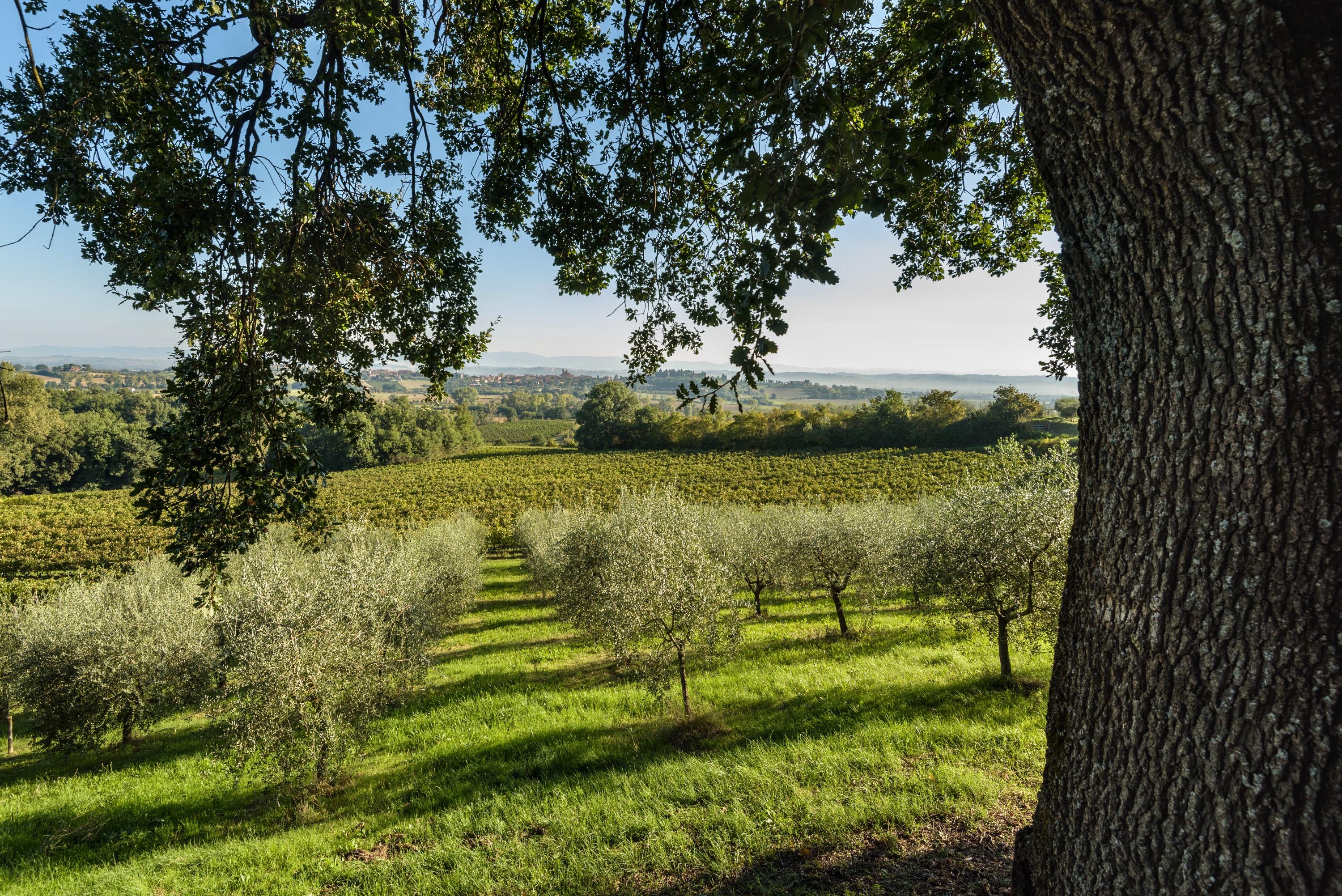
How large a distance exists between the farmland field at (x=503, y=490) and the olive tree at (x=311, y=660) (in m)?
18.0

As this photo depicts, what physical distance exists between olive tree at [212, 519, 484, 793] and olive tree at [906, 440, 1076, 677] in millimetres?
12607

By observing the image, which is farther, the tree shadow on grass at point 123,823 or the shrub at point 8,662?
the shrub at point 8,662

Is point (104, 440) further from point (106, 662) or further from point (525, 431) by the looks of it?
point (106, 662)

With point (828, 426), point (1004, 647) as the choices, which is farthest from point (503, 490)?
point (1004, 647)

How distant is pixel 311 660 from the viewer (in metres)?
8.87

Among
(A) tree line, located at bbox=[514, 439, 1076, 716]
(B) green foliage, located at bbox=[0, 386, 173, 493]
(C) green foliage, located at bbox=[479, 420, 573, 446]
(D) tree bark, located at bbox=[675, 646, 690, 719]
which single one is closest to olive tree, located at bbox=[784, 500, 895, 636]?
(A) tree line, located at bbox=[514, 439, 1076, 716]

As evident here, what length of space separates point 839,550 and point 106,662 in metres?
21.2

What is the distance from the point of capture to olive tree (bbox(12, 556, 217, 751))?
1217 centimetres

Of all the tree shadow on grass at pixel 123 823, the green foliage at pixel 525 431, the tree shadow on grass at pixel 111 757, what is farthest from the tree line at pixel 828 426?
the tree shadow on grass at pixel 123 823

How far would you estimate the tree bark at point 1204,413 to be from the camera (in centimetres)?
125

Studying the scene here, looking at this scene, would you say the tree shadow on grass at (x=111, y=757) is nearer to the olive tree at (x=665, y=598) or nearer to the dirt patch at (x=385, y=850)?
the dirt patch at (x=385, y=850)

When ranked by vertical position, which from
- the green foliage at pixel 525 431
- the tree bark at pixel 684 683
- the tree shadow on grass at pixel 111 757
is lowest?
the tree shadow on grass at pixel 111 757

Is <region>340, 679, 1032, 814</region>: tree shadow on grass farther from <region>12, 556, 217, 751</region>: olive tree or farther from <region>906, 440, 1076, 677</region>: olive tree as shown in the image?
<region>12, 556, 217, 751</region>: olive tree

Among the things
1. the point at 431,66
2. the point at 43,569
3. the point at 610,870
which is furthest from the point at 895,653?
the point at 43,569
